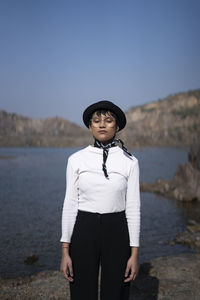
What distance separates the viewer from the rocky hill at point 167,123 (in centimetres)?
9022

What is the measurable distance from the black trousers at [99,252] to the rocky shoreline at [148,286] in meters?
2.52

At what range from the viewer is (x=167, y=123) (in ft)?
367

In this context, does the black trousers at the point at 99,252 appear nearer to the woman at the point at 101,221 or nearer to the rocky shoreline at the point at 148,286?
the woman at the point at 101,221

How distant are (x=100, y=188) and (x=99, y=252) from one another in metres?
0.51

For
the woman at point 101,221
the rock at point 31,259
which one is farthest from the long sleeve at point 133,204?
the rock at point 31,259

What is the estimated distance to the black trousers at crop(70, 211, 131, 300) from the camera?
89.6 inches

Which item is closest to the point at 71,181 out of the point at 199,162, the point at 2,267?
the point at 2,267

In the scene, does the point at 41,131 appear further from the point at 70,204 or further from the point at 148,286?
the point at 70,204

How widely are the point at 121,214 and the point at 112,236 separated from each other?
0.59 ft

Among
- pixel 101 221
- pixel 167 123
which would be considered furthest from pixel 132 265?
pixel 167 123

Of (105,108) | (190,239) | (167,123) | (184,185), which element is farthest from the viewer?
(167,123)

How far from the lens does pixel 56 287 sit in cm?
499

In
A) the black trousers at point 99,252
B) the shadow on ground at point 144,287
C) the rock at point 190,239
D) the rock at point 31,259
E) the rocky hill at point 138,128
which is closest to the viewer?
the black trousers at point 99,252

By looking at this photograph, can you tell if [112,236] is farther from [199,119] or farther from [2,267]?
[199,119]
